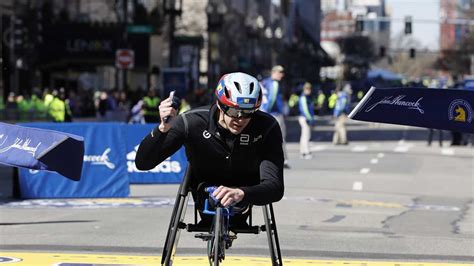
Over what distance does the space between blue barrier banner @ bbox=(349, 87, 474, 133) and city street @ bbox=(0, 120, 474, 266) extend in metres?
2.22

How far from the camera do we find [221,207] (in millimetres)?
7086

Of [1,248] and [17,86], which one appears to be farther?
[17,86]

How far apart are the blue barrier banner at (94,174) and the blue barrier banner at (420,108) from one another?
871 centimetres

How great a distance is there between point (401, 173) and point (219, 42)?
5310 centimetres

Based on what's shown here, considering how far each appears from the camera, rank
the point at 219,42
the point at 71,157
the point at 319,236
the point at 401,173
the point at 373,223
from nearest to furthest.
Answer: the point at 71,157 < the point at 319,236 < the point at 373,223 < the point at 401,173 < the point at 219,42

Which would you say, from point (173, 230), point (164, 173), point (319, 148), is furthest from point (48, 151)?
point (319, 148)

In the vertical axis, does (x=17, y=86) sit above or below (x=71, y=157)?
below

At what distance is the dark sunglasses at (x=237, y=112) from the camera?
7094 millimetres

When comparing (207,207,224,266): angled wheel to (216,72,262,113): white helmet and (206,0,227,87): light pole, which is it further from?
(206,0,227,87): light pole

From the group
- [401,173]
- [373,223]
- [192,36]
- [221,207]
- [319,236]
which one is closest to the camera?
[221,207]

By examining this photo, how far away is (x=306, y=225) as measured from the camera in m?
13.5

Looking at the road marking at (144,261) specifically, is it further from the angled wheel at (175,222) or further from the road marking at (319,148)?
the road marking at (319,148)

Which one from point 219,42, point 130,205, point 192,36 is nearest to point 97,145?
point 130,205

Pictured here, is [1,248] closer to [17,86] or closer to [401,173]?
[401,173]
